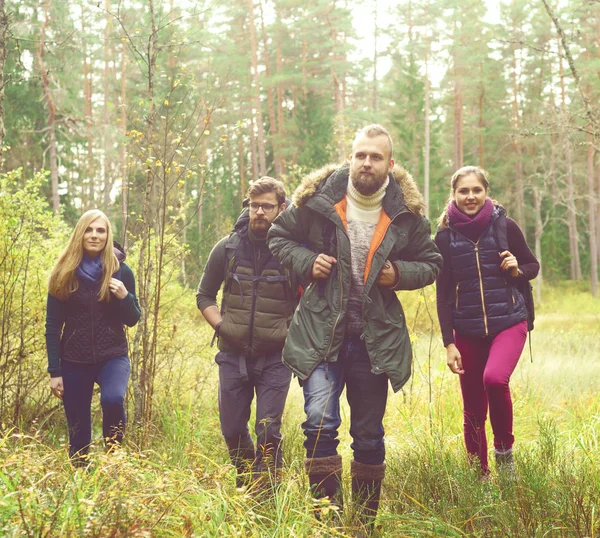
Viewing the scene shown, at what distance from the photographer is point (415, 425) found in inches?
239

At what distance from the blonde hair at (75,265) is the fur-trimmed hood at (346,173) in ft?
5.39

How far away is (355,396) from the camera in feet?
12.0

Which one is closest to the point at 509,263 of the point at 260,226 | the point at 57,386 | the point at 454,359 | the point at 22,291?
the point at 454,359

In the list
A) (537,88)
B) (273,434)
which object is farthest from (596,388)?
(537,88)

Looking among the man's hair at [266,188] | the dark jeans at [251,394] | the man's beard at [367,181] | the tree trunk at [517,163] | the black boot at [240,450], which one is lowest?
the black boot at [240,450]

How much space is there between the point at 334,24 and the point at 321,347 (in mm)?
23637

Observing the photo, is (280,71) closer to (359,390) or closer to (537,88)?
(537,88)

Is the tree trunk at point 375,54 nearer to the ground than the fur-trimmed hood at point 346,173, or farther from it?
farther from it

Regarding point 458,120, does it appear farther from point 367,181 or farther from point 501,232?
point 367,181

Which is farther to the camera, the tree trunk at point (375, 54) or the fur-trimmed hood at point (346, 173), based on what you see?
the tree trunk at point (375, 54)

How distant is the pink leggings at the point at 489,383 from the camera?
409 cm

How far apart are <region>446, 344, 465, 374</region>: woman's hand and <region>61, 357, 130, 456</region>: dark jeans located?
7.32ft

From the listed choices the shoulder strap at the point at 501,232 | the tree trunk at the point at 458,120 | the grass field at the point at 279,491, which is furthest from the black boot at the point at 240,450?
the tree trunk at the point at 458,120

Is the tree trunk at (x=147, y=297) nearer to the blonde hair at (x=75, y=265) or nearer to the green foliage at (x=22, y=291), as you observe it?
the blonde hair at (x=75, y=265)
